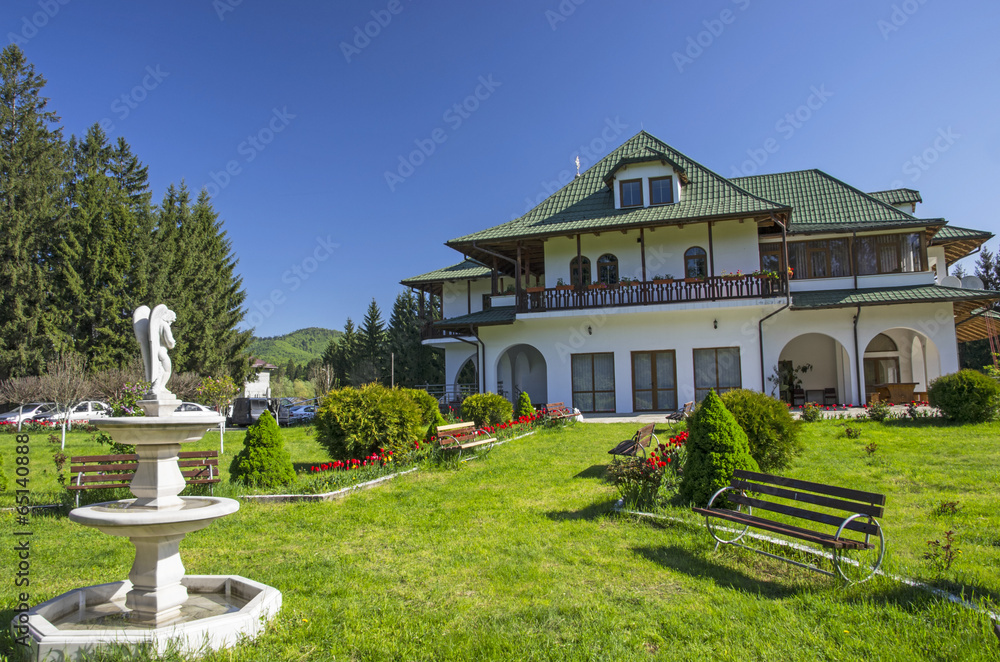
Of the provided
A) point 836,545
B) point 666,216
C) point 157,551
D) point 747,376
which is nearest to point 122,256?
point 666,216

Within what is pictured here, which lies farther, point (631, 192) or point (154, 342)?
point (631, 192)

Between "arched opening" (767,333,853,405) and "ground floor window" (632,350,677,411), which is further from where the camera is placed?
"arched opening" (767,333,853,405)

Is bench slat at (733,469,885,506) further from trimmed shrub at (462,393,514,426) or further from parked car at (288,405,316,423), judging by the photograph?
parked car at (288,405,316,423)

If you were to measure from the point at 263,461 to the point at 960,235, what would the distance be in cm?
2488

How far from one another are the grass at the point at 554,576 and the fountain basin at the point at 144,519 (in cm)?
90

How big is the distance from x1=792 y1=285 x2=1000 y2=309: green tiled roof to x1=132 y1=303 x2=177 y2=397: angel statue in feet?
64.4

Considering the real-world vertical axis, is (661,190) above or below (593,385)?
above

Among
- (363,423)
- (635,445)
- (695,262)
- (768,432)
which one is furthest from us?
(695,262)

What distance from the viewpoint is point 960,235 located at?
2236 centimetres

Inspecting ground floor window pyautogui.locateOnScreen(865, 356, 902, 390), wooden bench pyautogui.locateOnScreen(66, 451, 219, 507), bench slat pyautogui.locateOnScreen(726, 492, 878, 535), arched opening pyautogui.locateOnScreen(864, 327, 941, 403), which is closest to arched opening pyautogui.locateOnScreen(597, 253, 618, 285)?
arched opening pyautogui.locateOnScreen(864, 327, 941, 403)

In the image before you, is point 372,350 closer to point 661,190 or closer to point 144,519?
point 661,190

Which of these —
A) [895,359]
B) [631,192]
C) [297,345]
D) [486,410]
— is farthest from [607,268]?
[297,345]

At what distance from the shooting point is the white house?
66.3 ft

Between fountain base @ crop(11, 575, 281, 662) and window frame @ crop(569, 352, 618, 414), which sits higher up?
window frame @ crop(569, 352, 618, 414)
